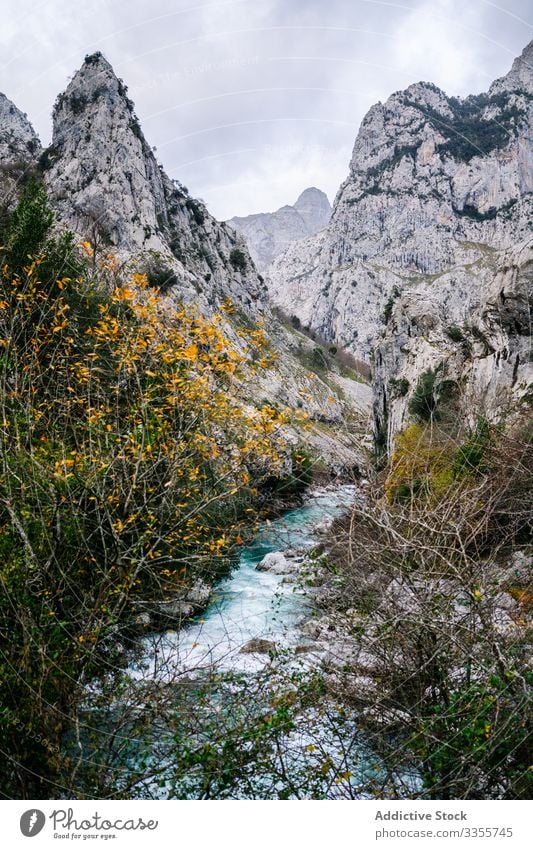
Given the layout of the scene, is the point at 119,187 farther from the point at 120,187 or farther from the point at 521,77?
the point at 521,77

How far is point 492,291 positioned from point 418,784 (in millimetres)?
21235

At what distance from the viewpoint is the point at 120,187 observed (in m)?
49.0

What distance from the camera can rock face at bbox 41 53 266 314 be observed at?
46.2m

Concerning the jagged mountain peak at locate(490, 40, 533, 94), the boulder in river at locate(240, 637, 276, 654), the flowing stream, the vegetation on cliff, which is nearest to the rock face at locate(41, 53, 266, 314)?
the flowing stream

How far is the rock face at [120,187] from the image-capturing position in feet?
152

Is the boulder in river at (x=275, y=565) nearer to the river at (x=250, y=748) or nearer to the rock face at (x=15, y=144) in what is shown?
the river at (x=250, y=748)

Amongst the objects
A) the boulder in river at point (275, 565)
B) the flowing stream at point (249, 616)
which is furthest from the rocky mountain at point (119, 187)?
the flowing stream at point (249, 616)

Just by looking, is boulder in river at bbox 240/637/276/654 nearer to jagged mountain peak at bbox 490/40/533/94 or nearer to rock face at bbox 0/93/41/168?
rock face at bbox 0/93/41/168
